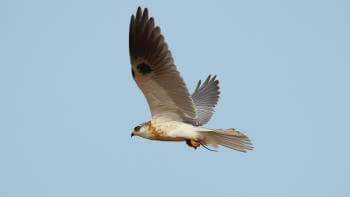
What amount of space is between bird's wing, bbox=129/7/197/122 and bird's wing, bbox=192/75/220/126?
163cm

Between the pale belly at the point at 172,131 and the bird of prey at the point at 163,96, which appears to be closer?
the bird of prey at the point at 163,96

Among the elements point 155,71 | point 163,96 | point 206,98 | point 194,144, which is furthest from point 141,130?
point 206,98

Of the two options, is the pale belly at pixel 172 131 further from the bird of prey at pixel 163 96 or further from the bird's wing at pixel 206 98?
the bird's wing at pixel 206 98

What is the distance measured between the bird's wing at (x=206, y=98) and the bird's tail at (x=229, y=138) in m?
1.78

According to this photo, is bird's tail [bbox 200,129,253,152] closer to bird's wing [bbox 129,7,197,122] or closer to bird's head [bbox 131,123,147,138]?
bird's wing [bbox 129,7,197,122]

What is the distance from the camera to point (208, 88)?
11484 mm

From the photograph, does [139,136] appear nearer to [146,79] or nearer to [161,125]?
[161,125]

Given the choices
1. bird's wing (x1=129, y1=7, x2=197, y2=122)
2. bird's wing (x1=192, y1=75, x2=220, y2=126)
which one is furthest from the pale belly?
bird's wing (x1=192, y1=75, x2=220, y2=126)

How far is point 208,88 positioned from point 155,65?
10.2 ft

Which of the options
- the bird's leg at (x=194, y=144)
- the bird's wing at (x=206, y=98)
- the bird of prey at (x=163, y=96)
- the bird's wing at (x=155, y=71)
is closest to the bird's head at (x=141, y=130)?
the bird of prey at (x=163, y=96)

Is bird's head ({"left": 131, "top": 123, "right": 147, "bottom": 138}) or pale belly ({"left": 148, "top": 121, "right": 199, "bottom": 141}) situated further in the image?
bird's head ({"left": 131, "top": 123, "right": 147, "bottom": 138})

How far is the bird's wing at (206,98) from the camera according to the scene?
10758 mm

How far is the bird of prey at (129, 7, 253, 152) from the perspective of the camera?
8352 millimetres

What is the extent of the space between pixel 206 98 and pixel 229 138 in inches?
105
